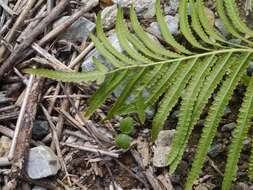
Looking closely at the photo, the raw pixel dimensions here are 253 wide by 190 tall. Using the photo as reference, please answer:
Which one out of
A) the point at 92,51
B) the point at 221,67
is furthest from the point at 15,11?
the point at 221,67

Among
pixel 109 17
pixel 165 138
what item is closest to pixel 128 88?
pixel 165 138

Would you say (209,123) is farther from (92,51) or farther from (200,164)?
(92,51)

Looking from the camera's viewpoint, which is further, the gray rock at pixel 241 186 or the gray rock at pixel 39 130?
the gray rock at pixel 39 130

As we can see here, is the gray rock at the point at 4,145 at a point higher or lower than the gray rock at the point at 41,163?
higher

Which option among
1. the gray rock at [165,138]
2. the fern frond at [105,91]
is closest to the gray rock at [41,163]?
the fern frond at [105,91]

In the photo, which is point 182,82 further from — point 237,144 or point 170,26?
point 170,26

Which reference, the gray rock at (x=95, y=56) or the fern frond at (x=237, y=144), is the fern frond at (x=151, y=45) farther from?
the fern frond at (x=237, y=144)
